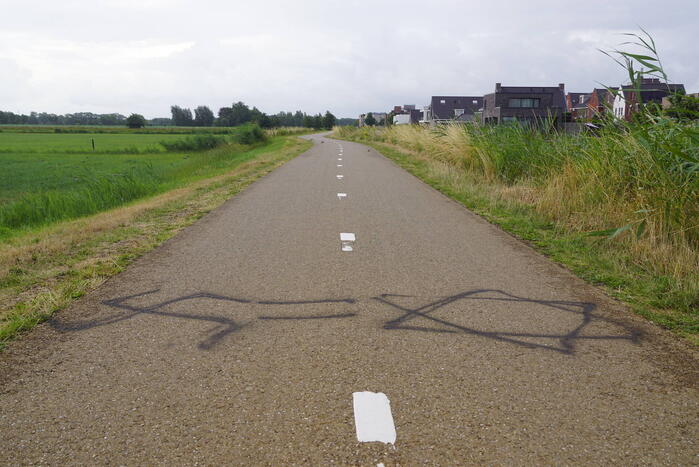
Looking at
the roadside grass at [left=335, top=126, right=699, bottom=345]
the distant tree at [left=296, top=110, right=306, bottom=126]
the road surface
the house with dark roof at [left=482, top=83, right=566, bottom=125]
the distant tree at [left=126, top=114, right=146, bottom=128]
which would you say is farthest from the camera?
the distant tree at [left=296, top=110, right=306, bottom=126]

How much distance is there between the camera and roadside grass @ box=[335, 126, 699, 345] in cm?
496

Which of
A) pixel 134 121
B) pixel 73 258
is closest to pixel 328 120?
pixel 134 121

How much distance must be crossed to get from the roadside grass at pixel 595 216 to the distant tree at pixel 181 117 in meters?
131

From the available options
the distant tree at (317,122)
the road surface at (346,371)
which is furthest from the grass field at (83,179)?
the distant tree at (317,122)

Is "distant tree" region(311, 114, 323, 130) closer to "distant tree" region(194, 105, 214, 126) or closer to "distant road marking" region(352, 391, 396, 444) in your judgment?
"distant tree" region(194, 105, 214, 126)

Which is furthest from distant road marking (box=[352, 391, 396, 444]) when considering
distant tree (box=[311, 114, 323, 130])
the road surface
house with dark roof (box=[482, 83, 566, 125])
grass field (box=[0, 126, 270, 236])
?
distant tree (box=[311, 114, 323, 130])

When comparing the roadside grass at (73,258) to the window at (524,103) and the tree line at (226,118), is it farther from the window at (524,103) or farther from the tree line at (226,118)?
the tree line at (226,118)

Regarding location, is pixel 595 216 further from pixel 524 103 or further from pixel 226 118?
pixel 226 118

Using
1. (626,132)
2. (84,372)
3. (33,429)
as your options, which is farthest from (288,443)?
(626,132)

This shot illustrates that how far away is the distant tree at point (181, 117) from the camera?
5261 inches

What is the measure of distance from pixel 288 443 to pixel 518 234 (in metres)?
6.10

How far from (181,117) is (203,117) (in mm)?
5824

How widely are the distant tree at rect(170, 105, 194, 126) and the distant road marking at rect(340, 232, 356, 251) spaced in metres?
136

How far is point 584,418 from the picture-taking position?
111 inches
